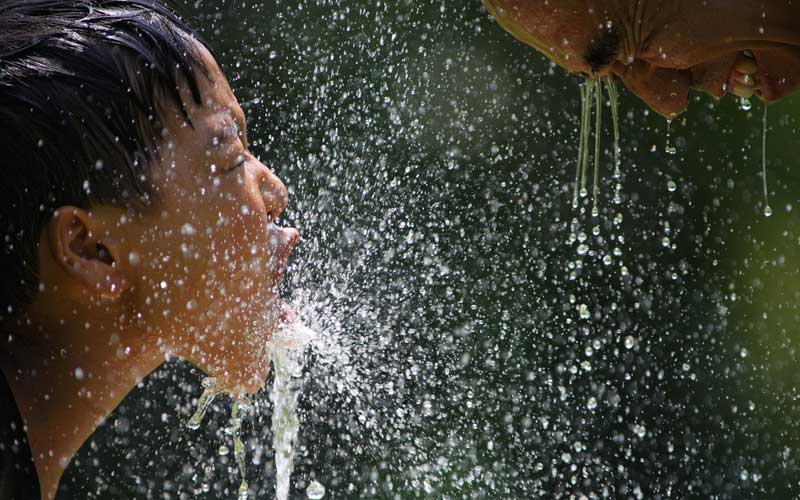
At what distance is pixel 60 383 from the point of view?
1381 millimetres

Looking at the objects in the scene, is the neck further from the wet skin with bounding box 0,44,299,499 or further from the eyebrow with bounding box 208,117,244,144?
the eyebrow with bounding box 208,117,244,144

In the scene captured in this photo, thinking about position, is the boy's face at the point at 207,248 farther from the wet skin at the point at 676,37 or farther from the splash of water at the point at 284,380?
the wet skin at the point at 676,37

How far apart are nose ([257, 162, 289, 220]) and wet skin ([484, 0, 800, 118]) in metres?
0.52

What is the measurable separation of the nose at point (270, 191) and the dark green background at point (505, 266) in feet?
3.87

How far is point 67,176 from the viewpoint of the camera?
4.44 feet

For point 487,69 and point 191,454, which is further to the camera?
point 487,69

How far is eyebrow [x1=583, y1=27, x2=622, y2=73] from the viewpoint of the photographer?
48.9 inches

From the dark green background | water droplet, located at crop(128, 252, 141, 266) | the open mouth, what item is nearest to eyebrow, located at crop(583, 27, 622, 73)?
the open mouth

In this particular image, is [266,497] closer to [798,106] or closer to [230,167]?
[230,167]

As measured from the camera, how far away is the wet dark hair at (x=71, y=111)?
135 centimetres

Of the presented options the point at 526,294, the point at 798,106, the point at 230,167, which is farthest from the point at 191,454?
the point at 798,106

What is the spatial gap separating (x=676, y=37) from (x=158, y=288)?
0.82 meters

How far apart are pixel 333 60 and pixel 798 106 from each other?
1.94 m

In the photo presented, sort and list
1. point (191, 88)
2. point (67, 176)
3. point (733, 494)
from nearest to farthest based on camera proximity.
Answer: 1. point (67, 176)
2. point (191, 88)
3. point (733, 494)
